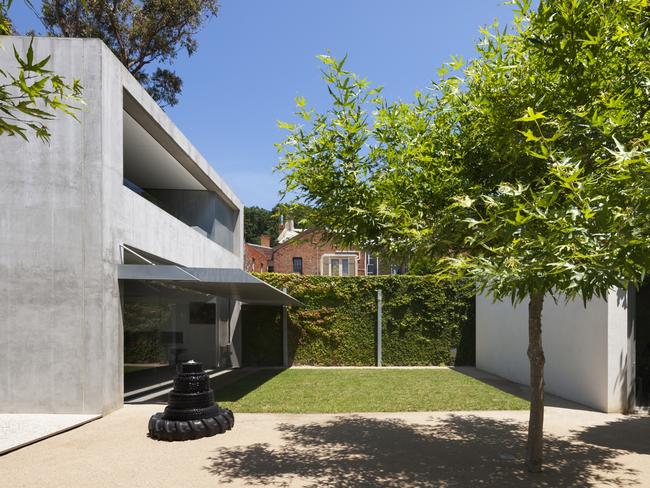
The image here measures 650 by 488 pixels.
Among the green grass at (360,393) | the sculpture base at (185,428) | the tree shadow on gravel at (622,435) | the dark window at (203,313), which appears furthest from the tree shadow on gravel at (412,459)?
the dark window at (203,313)

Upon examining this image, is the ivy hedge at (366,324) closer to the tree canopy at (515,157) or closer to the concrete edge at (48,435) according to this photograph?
the concrete edge at (48,435)

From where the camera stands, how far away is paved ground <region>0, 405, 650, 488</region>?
5812 mm

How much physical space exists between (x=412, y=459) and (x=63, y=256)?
7058mm

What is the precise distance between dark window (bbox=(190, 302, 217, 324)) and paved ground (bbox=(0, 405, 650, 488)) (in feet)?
19.4

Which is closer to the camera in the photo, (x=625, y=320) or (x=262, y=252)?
(x=625, y=320)

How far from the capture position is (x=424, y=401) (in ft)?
36.0

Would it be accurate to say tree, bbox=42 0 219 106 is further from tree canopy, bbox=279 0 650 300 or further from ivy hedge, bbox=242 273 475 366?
tree canopy, bbox=279 0 650 300

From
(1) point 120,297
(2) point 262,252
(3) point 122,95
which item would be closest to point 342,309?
(1) point 120,297

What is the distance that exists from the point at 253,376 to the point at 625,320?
33.0 feet

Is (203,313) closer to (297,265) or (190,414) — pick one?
(190,414)

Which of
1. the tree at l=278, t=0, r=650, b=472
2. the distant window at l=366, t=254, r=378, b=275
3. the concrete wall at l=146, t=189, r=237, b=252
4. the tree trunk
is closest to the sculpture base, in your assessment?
the tree at l=278, t=0, r=650, b=472

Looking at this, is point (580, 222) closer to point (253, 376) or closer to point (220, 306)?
point (253, 376)

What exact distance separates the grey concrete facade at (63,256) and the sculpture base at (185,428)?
7.04 feet

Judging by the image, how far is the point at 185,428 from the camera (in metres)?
7.66
